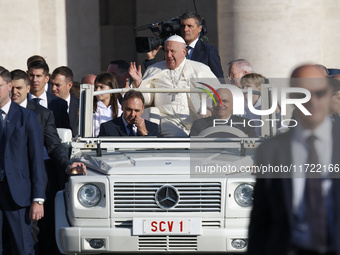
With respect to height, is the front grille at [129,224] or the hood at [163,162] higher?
the hood at [163,162]

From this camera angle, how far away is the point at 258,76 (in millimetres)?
9078

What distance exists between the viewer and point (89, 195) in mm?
7027

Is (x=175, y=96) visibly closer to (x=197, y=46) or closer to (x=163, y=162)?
(x=163, y=162)

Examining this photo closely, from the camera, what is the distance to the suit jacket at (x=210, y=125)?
795cm

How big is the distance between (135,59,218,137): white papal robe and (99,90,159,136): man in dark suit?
187 mm

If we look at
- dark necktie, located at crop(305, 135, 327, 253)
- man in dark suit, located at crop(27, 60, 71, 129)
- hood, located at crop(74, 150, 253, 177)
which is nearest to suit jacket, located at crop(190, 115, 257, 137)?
hood, located at crop(74, 150, 253, 177)

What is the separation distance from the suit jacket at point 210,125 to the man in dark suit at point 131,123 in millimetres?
452

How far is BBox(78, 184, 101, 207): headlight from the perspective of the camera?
276 inches

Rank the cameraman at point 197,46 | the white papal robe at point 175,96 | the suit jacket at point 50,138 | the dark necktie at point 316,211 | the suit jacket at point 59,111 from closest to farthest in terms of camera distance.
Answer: the dark necktie at point 316,211
the suit jacket at point 50,138
the white papal robe at point 175,96
the suit jacket at point 59,111
the cameraman at point 197,46

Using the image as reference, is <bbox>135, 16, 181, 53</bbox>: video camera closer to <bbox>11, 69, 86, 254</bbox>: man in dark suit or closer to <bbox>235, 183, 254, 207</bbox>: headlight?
<bbox>11, 69, 86, 254</bbox>: man in dark suit

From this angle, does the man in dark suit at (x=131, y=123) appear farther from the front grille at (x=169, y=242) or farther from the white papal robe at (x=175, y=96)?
the front grille at (x=169, y=242)

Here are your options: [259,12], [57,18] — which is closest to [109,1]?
[57,18]

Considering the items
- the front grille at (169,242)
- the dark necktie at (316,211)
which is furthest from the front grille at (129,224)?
the dark necktie at (316,211)

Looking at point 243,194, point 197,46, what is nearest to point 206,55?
point 197,46
